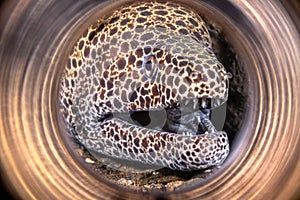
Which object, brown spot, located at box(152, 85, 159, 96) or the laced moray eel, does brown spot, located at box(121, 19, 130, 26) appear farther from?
brown spot, located at box(152, 85, 159, 96)

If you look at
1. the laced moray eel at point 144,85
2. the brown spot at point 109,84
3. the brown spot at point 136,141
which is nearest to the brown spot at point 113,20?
the laced moray eel at point 144,85

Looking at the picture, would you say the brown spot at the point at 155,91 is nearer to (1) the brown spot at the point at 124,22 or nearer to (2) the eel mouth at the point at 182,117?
(2) the eel mouth at the point at 182,117

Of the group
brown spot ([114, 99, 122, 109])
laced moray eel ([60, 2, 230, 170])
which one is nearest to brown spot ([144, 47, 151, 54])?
laced moray eel ([60, 2, 230, 170])

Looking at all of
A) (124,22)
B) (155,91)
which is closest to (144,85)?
(155,91)

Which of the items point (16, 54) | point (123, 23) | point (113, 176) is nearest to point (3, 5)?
point (16, 54)

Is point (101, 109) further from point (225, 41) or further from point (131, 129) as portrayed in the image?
point (225, 41)

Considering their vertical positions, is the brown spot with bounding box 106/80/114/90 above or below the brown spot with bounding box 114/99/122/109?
above

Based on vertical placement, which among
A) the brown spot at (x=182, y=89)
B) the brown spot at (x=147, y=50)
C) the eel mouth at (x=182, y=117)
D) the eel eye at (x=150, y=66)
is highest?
the brown spot at (x=147, y=50)
